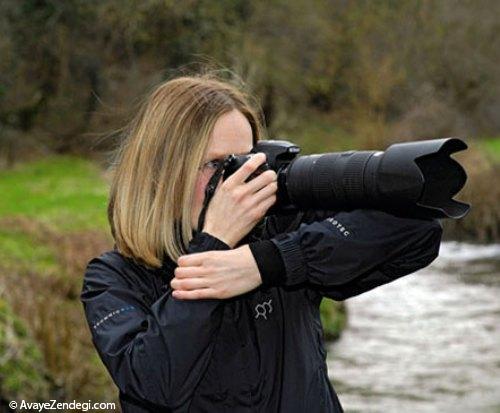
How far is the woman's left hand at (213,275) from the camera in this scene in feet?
6.51

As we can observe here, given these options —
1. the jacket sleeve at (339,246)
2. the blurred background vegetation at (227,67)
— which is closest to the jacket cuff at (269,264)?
the jacket sleeve at (339,246)

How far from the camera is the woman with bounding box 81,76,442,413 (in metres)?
1.99

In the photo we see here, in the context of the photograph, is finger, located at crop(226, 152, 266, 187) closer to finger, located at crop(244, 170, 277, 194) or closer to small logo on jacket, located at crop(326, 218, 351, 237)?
finger, located at crop(244, 170, 277, 194)

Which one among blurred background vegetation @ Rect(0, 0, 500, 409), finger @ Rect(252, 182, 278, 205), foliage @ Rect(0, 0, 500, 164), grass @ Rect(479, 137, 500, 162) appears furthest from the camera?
foliage @ Rect(0, 0, 500, 164)

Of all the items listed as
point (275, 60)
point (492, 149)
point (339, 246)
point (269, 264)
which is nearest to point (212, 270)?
point (269, 264)

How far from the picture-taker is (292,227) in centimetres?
234

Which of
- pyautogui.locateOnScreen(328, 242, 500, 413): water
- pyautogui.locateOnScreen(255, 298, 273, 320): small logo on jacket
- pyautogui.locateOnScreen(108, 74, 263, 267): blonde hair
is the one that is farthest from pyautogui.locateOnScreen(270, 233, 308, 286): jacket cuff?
pyautogui.locateOnScreen(328, 242, 500, 413): water

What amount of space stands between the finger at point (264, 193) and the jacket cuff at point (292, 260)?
83 millimetres

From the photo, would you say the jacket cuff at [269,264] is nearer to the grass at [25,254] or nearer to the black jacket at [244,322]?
the black jacket at [244,322]

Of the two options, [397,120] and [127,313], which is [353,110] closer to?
[397,120]

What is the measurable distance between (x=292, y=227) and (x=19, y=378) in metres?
3.25

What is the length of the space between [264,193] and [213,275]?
0.66 feet

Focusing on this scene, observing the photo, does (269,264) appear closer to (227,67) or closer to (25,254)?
(25,254)

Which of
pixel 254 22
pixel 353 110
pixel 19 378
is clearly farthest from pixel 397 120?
pixel 19 378
